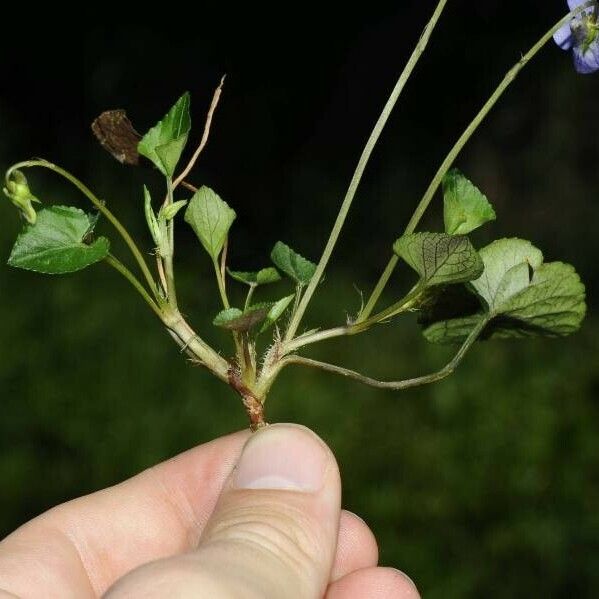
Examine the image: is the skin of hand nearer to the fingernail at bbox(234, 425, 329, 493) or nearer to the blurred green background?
the fingernail at bbox(234, 425, 329, 493)

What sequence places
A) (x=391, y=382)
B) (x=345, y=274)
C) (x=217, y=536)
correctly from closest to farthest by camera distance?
(x=217, y=536)
(x=391, y=382)
(x=345, y=274)

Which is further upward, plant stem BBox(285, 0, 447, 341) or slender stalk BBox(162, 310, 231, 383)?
plant stem BBox(285, 0, 447, 341)

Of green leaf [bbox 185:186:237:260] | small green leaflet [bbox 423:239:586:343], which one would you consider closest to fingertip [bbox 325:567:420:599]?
small green leaflet [bbox 423:239:586:343]

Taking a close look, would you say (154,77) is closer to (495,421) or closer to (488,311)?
(495,421)

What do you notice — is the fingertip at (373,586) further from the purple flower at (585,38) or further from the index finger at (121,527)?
the purple flower at (585,38)

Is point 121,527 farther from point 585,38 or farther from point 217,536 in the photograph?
point 585,38

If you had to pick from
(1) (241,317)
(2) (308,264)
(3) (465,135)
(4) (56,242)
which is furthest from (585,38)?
(4) (56,242)
